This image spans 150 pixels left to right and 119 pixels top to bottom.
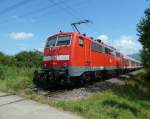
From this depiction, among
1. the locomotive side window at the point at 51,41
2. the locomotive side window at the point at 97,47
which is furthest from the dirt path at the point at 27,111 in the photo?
the locomotive side window at the point at 97,47

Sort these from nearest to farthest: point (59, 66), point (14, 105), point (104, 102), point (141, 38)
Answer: point (14, 105) < point (104, 102) < point (59, 66) < point (141, 38)

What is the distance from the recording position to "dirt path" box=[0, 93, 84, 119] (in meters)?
8.66

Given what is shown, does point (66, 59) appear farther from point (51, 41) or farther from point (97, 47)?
point (97, 47)

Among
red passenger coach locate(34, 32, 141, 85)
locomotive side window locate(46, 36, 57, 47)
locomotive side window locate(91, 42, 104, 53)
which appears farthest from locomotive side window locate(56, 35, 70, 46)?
locomotive side window locate(91, 42, 104, 53)

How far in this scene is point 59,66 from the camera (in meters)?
15.7

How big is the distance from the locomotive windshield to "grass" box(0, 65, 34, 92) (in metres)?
2.81

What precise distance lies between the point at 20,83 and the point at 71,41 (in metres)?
4.16

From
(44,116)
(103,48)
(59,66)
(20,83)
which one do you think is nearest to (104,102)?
(44,116)

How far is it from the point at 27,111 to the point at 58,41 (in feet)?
25.6

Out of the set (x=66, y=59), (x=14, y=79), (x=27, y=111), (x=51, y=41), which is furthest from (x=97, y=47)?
(x=27, y=111)

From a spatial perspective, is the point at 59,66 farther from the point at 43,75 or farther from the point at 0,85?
the point at 0,85

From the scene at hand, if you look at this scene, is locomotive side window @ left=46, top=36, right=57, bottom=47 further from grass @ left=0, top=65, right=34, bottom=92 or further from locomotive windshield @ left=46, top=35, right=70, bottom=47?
grass @ left=0, top=65, right=34, bottom=92

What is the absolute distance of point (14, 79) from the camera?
18.2m

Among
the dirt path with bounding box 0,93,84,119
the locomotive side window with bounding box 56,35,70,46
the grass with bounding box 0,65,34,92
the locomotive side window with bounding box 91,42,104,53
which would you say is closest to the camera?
the dirt path with bounding box 0,93,84,119
